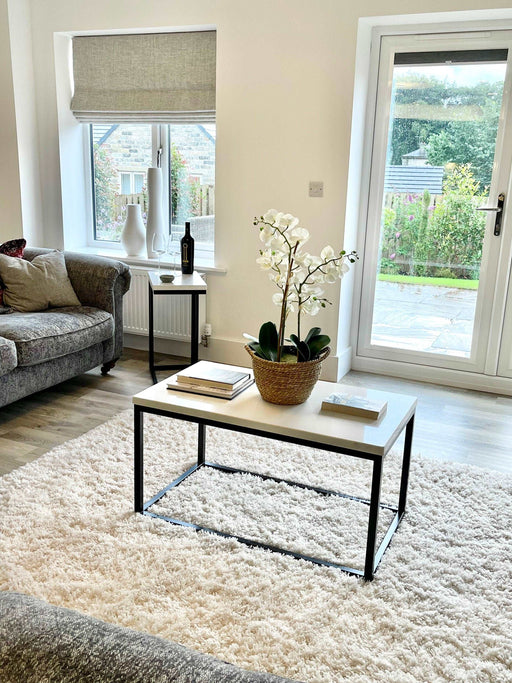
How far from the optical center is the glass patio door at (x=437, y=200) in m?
3.85

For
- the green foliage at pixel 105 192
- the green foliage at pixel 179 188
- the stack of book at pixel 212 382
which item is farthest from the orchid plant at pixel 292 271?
the green foliage at pixel 105 192

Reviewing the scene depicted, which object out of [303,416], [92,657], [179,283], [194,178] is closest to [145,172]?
[194,178]

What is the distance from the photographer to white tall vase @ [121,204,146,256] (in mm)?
4703

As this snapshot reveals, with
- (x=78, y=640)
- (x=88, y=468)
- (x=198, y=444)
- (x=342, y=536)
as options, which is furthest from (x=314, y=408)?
(x=78, y=640)

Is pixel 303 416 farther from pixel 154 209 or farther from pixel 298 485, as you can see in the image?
pixel 154 209

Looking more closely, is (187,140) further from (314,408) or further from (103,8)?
(314,408)

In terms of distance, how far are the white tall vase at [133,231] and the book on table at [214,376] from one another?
232 cm

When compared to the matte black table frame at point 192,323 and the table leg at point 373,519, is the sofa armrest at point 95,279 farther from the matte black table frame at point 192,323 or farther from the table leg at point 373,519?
the table leg at point 373,519

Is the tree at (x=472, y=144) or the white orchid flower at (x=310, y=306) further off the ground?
the tree at (x=472, y=144)

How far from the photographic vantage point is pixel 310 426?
85.4 inches

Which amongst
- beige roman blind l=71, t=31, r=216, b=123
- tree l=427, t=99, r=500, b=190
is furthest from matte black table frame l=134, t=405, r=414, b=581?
beige roman blind l=71, t=31, r=216, b=123

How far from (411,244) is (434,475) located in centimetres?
181

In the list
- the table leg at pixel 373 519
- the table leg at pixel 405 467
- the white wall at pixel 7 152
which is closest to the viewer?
the table leg at pixel 373 519

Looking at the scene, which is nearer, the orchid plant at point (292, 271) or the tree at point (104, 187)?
the orchid plant at point (292, 271)
